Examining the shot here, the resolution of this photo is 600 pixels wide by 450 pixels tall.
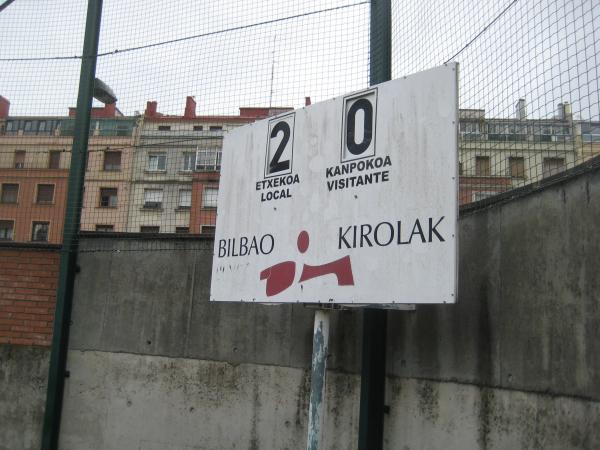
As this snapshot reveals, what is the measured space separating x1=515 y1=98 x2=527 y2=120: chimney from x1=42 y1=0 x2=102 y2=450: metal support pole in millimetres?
4678

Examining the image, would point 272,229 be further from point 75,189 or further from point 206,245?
point 75,189

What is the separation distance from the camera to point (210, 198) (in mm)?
6152

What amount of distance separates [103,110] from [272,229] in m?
3.85

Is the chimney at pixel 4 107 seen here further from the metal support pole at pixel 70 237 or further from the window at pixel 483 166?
the window at pixel 483 166

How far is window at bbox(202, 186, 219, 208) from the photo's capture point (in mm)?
6010

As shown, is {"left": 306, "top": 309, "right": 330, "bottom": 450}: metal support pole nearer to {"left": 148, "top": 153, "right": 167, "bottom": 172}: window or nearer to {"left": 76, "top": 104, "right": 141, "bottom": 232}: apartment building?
{"left": 76, "top": 104, "right": 141, "bottom": 232}: apartment building

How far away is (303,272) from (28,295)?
3.95 metres

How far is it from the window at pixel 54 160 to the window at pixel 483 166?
5.15m

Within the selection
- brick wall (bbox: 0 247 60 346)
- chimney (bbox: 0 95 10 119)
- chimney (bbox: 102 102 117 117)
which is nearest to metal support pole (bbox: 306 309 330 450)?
brick wall (bbox: 0 247 60 346)

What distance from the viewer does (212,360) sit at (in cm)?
579

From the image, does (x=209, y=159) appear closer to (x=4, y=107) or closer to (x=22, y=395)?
(x=4, y=107)

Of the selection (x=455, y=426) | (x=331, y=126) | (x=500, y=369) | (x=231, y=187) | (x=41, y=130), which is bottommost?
(x=455, y=426)

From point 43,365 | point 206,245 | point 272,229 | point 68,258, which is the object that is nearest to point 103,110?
point 68,258

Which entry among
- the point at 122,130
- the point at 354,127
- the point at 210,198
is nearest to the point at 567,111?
the point at 354,127
